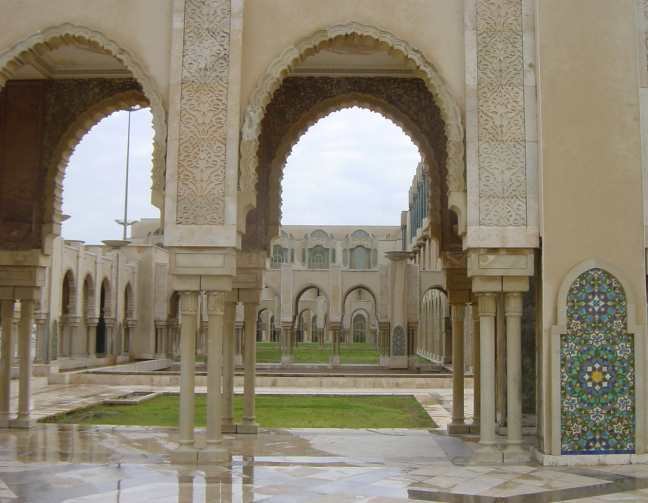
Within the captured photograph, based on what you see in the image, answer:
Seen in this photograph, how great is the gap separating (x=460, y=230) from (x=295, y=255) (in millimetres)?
48428

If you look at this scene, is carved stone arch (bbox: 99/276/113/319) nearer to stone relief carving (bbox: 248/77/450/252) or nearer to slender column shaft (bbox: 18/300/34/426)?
slender column shaft (bbox: 18/300/34/426)

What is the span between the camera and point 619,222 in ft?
23.4

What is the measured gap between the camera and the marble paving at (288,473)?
584 centimetres

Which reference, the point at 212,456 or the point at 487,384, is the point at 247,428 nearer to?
the point at 212,456

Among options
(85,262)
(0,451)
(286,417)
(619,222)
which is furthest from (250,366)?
(85,262)

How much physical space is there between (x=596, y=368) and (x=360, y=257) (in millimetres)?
49094

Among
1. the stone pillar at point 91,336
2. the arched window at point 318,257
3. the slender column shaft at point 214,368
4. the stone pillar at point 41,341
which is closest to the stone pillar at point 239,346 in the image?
the stone pillar at point 91,336

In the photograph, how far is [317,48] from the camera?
25.1 ft

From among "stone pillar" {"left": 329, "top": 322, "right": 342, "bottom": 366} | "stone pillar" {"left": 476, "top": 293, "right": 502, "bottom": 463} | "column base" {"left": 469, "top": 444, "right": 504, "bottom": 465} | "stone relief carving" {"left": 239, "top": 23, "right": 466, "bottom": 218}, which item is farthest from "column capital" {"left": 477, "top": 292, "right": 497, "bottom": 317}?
"stone pillar" {"left": 329, "top": 322, "right": 342, "bottom": 366}

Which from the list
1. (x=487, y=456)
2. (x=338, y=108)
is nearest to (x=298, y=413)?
(x=338, y=108)

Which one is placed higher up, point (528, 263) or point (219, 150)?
point (219, 150)

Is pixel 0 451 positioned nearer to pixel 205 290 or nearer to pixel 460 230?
pixel 205 290

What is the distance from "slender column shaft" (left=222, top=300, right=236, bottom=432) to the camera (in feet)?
31.1

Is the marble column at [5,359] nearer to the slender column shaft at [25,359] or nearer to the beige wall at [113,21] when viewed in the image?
the slender column shaft at [25,359]
